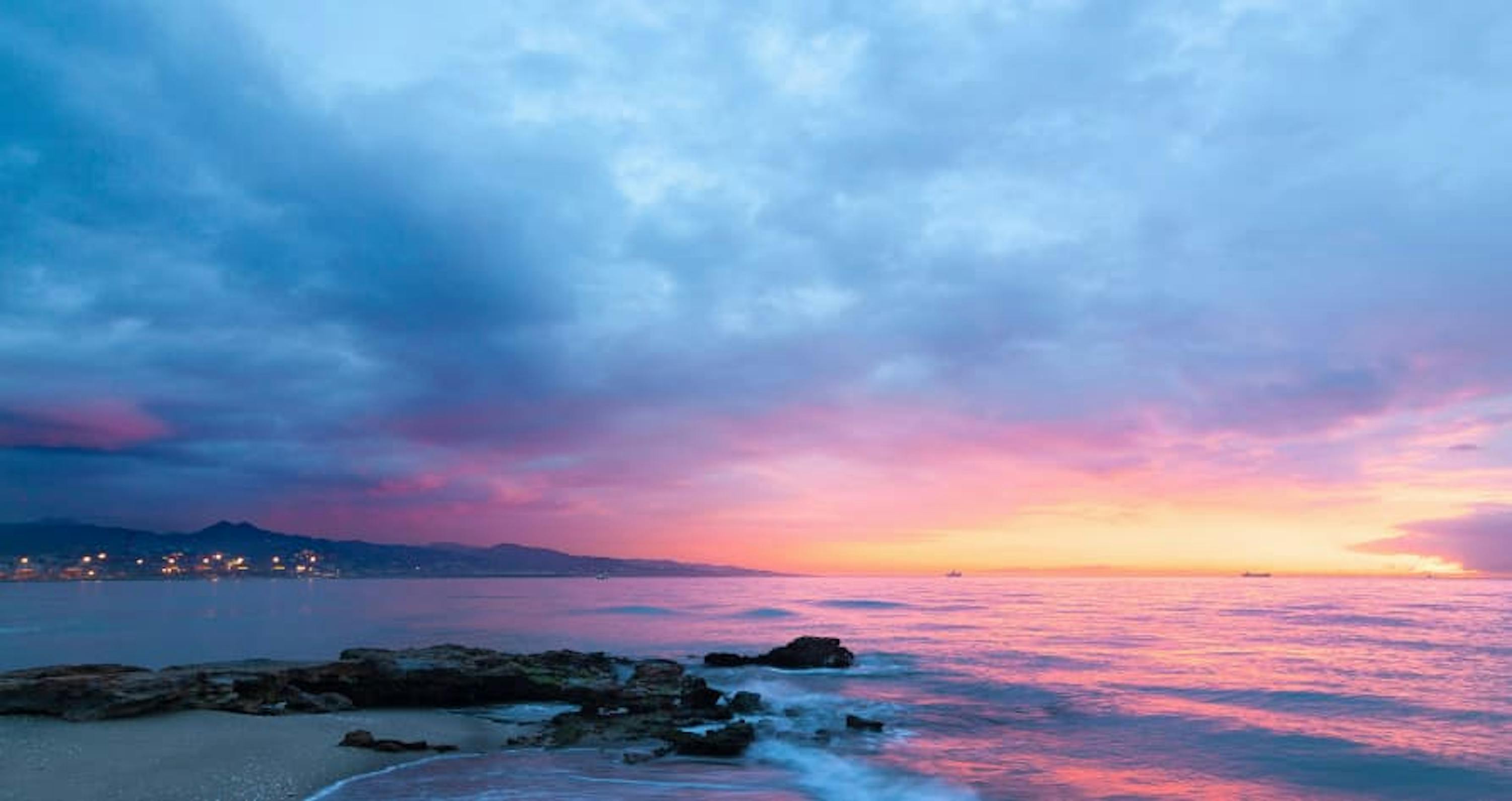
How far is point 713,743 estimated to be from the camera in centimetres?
2105

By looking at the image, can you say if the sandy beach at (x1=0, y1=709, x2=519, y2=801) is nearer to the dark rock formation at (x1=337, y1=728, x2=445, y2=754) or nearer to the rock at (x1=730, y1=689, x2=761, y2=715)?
the dark rock formation at (x1=337, y1=728, x2=445, y2=754)

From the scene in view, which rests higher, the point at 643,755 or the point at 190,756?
the point at 190,756

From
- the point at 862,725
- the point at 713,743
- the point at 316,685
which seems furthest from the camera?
the point at 316,685

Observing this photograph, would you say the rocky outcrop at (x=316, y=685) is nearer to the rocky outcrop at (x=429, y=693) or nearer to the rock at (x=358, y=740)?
the rocky outcrop at (x=429, y=693)

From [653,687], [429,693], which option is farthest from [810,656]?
[429,693]

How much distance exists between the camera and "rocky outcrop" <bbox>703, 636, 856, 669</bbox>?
4375 cm

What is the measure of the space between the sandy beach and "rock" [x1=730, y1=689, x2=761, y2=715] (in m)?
8.38

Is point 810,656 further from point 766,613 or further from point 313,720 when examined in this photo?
point 766,613

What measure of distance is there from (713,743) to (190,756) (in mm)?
11854

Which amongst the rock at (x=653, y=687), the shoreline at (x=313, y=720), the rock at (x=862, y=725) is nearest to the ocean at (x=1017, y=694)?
the rock at (x=862, y=725)

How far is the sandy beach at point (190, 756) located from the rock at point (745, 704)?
838 cm

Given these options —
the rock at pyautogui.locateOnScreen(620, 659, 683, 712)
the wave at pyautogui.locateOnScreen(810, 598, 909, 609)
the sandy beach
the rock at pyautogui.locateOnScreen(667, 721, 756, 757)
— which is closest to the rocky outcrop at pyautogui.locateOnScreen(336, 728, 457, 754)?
the sandy beach

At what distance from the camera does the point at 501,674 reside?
29.3 metres

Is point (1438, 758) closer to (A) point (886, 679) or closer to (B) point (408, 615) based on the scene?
(A) point (886, 679)
